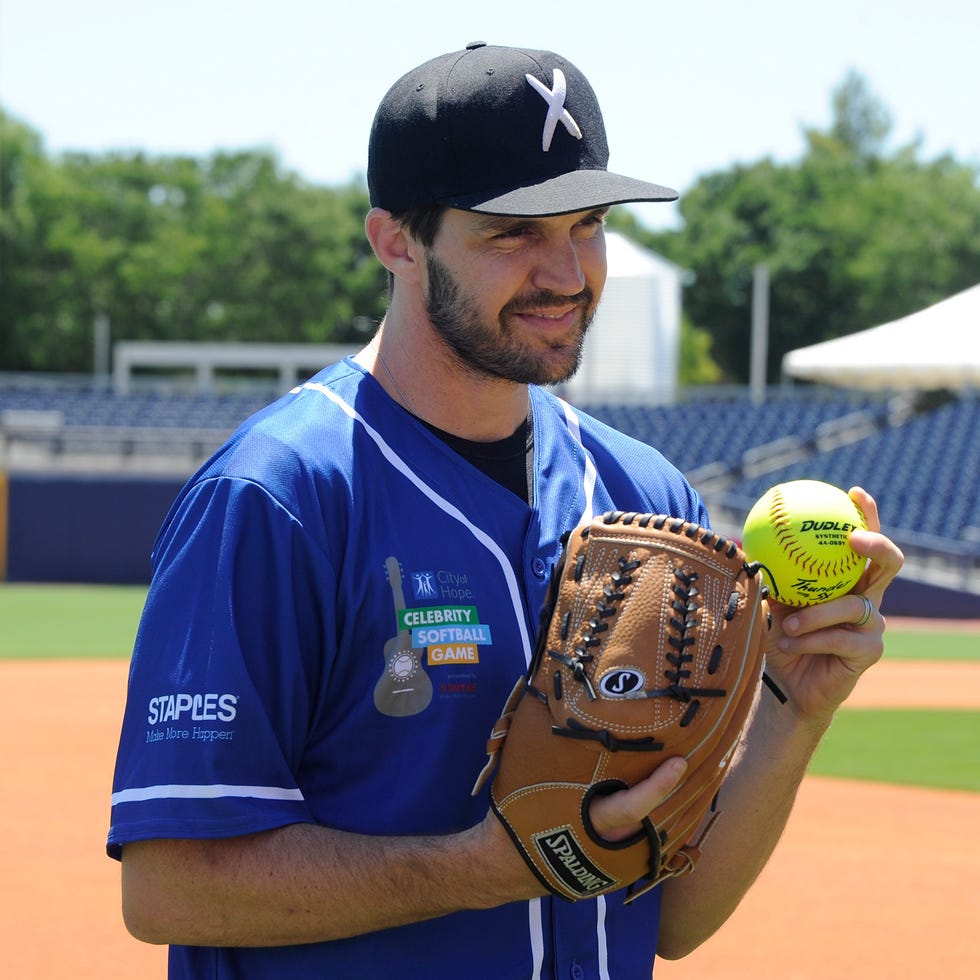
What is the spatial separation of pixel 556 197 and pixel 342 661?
0.68m

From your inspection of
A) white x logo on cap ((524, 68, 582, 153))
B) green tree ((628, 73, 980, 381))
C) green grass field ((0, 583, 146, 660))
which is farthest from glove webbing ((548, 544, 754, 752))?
green tree ((628, 73, 980, 381))

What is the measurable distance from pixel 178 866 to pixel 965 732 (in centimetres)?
963

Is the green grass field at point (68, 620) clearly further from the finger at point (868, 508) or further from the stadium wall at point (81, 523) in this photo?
the finger at point (868, 508)

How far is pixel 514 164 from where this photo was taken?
197 centimetres

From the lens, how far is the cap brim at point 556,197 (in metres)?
1.93

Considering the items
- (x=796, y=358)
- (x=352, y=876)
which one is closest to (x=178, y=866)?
(x=352, y=876)

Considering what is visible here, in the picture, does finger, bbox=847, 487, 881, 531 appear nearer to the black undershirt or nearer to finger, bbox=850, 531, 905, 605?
finger, bbox=850, 531, 905, 605

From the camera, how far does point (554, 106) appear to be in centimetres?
198

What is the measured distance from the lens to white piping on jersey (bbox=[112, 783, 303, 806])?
5.75ft

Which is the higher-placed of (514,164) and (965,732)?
(514,164)

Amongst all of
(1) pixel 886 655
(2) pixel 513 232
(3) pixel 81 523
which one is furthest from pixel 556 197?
(3) pixel 81 523

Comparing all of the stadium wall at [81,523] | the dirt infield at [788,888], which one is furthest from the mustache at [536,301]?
the stadium wall at [81,523]

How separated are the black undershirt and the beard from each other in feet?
0.38

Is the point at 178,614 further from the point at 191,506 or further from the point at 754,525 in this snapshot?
Result: the point at 754,525
